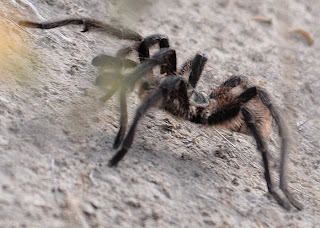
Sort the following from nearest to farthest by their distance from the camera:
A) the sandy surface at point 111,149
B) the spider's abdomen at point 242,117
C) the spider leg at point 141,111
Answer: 1. the sandy surface at point 111,149
2. the spider leg at point 141,111
3. the spider's abdomen at point 242,117

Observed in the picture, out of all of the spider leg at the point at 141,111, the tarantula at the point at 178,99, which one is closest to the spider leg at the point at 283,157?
the tarantula at the point at 178,99

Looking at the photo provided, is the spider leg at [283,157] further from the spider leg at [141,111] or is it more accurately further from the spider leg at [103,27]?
the spider leg at [103,27]

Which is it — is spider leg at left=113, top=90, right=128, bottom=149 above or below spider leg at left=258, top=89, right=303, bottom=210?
below

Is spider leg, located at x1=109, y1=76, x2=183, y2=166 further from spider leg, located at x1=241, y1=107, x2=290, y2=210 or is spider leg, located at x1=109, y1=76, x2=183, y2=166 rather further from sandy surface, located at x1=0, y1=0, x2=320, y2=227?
spider leg, located at x1=241, y1=107, x2=290, y2=210

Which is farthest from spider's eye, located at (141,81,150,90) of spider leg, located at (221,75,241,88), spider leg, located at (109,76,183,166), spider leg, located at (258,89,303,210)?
spider leg, located at (258,89,303,210)

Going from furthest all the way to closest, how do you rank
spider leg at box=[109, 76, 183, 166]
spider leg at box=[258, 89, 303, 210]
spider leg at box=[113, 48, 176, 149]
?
spider leg at box=[258, 89, 303, 210]
spider leg at box=[113, 48, 176, 149]
spider leg at box=[109, 76, 183, 166]

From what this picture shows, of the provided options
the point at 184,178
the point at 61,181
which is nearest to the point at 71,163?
the point at 61,181

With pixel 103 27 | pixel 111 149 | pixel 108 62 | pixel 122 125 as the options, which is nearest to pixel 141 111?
pixel 122 125
